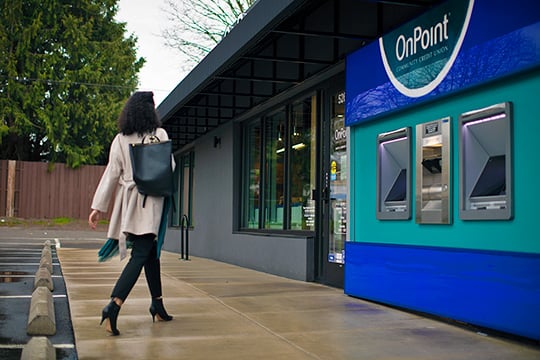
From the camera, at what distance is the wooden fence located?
27422 millimetres

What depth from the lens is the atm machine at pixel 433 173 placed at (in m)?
5.77

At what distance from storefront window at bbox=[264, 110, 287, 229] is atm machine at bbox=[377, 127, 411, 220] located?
377 centimetres

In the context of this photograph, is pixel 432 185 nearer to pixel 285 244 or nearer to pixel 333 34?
pixel 333 34

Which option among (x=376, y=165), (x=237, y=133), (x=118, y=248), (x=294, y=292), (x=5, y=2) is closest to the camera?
(x=118, y=248)

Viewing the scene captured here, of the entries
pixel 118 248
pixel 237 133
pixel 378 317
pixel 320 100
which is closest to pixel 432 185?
pixel 378 317

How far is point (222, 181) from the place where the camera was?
1367 centimetres

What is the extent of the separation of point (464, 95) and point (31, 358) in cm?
391

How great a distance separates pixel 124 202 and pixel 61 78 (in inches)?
1107

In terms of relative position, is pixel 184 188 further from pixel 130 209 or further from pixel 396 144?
pixel 130 209

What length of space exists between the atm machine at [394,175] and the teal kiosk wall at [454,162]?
0.08 metres

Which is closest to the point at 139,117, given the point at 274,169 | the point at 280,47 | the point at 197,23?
the point at 280,47

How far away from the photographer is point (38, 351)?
3875 mm

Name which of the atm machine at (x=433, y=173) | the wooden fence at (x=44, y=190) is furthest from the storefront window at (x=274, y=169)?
the wooden fence at (x=44, y=190)

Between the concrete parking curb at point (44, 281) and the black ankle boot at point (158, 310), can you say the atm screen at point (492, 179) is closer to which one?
the black ankle boot at point (158, 310)
